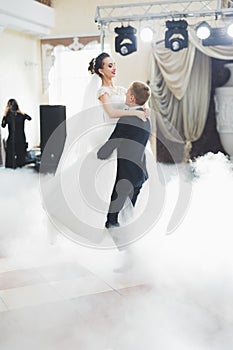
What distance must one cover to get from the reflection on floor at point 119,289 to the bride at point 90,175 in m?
0.24

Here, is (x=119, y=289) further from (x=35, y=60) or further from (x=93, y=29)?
(x=35, y=60)

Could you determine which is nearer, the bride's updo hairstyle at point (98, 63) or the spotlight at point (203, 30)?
the bride's updo hairstyle at point (98, 63)

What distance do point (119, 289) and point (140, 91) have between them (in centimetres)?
145

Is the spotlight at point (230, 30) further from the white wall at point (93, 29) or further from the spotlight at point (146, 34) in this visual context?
the white wall at point (93, 29)

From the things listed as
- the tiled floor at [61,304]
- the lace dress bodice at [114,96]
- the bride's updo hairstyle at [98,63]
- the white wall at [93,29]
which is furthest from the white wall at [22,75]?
the tiled floor at [61,304]

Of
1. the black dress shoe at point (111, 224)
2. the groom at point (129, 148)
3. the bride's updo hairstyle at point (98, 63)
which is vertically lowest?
the black dress shoe at point (111, 224)

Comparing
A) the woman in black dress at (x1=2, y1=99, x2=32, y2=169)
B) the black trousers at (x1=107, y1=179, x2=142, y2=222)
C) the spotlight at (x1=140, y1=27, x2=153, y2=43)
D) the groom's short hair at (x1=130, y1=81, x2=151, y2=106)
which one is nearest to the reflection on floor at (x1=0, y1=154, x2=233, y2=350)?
the black trousers at (x1=107, y1=179, x2=142, y2=222)

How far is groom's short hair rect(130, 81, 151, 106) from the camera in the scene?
138 inches

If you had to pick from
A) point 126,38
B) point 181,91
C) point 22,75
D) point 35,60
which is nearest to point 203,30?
point 126,38

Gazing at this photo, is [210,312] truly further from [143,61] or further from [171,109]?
[143,61]

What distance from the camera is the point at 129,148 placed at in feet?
11.6

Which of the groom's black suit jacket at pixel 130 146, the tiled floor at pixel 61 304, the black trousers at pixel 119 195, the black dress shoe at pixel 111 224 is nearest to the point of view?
the tiled floor at pixel 61 304

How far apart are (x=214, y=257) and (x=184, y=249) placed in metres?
0.28

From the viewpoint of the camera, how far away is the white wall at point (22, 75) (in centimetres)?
825
